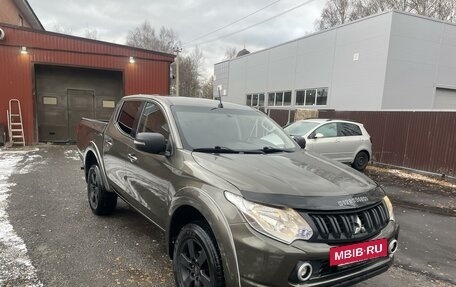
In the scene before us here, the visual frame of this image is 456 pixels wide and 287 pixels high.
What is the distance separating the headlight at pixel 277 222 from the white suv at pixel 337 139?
7.32m

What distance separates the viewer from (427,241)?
485cm

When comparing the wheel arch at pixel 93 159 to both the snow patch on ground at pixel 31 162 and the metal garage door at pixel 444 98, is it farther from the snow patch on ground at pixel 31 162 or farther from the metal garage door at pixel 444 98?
the metal garage door at pixel 444 98

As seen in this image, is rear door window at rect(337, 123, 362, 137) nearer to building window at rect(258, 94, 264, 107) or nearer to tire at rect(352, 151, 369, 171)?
tire at rect(352, 151, 369, 171)

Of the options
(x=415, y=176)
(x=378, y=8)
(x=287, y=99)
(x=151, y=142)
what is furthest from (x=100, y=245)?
(x=378, y=8)

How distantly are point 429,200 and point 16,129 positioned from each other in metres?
14.5

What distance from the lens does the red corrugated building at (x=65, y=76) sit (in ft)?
43.9

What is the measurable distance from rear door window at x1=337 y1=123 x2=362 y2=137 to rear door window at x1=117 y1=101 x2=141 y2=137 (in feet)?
24.0

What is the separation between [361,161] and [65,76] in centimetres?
1287

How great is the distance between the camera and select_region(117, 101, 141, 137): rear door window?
4.27 metres

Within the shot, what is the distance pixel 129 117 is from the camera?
4480 mm

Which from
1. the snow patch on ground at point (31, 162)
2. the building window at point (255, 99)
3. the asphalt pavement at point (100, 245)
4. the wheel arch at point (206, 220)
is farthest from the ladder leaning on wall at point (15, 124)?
Result: the building window at point (255, 99)

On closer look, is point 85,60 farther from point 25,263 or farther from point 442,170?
point 442,170

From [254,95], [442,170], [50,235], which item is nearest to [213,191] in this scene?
[50,235]

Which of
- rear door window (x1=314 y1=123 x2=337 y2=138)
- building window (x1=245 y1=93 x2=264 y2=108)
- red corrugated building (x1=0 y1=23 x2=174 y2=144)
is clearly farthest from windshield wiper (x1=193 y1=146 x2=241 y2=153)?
building window (x1=245 y1=93 x2=264 y2=108)
